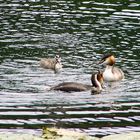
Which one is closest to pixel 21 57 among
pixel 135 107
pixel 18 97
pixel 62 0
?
pixel 18 97

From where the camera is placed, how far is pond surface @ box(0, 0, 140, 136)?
16.9 meters

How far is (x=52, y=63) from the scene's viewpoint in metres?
22.9

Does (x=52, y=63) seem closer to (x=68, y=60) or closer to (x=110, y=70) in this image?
(x=68, y=60)

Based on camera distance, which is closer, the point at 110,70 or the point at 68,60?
the point at 110,70


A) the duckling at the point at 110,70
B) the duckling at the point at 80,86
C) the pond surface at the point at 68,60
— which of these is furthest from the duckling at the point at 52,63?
the duckling at the point at 80,86

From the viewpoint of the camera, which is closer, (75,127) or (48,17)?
(75,127)

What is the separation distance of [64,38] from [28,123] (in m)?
9.07

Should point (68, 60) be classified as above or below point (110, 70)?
above

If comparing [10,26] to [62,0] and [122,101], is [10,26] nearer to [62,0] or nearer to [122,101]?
[62,0]

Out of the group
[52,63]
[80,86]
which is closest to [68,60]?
[52,63]

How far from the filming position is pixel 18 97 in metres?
18.7

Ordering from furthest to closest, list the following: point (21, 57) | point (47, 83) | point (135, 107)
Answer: point (21, 57), point (47, 83), point (135, 107)

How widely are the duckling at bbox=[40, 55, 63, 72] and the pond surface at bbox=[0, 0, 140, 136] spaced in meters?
0.18

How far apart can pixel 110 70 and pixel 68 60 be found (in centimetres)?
135
